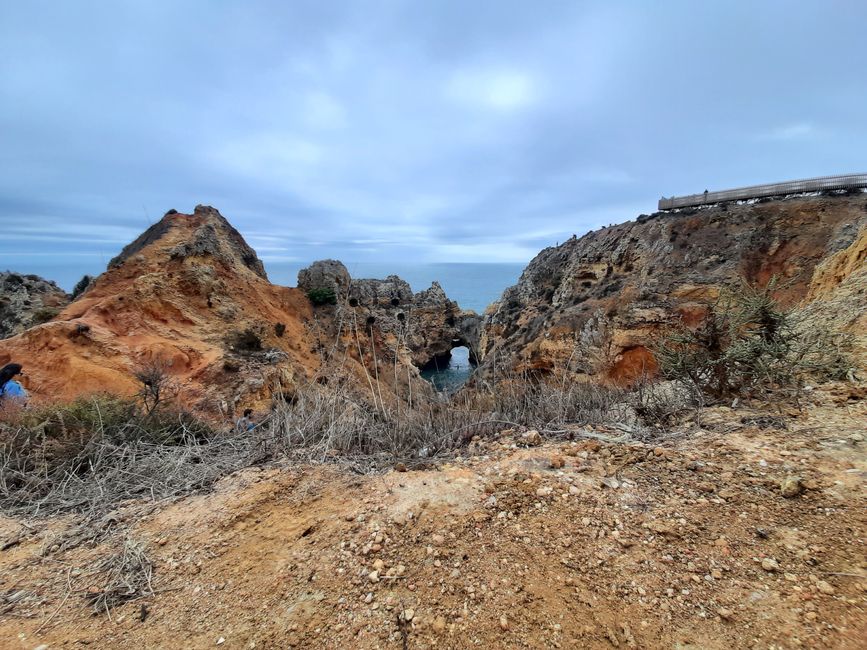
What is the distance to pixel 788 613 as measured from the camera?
1450 mm

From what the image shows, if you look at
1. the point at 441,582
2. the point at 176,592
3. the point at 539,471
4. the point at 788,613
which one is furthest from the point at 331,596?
the point at 788,613

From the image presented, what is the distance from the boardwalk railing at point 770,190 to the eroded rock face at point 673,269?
94cm

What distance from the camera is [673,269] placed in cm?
1830

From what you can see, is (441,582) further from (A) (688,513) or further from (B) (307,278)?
(B) (307,278)

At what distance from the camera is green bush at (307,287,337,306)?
18438 mm

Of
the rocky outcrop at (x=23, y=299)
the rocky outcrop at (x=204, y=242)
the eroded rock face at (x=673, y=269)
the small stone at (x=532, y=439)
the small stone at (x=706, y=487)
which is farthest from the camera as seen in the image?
the eroded rock face at (x=673, y=269)

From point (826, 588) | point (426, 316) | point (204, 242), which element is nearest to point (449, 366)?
point (426, 316)

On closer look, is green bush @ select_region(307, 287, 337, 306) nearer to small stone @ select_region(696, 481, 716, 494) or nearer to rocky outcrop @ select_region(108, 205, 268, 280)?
rocky outcrop @ select_region(108, 205, 268, 280)

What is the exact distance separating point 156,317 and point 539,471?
1408 centimetres

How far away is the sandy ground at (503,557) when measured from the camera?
1.54m

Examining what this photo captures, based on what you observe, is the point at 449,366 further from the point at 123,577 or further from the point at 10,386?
the point at 123,577

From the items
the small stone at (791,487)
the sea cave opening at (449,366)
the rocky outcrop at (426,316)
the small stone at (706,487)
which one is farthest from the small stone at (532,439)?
the sea cave opening at (449,366)

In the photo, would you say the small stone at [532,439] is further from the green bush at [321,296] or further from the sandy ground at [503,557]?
the green bush at [321,296]

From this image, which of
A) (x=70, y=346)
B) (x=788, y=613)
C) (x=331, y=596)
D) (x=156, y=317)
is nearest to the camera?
(x=788, y=613)
